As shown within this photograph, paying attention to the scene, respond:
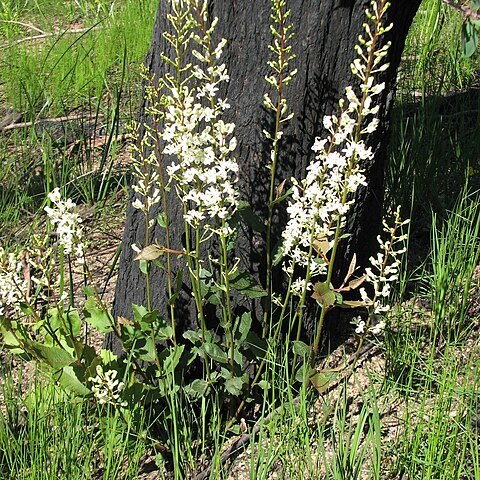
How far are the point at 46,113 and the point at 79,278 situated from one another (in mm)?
1312

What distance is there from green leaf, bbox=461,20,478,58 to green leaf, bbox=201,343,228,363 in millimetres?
976

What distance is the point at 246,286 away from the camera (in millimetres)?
1961

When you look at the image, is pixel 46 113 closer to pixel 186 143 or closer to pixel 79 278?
pixel 79 278

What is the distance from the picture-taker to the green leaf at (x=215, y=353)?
198 centimetres

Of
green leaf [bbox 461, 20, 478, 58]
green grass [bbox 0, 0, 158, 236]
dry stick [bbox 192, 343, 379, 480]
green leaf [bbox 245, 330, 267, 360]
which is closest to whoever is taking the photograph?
green leaf [bbox 461, 20, 478, 58]

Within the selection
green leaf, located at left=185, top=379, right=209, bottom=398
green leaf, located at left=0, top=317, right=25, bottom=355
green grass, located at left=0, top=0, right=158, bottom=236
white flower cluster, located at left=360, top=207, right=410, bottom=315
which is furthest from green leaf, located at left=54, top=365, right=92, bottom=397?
green grass, located at left=0, top=0, right=158, bottom=236

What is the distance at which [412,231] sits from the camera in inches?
111

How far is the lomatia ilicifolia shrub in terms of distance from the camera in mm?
1677

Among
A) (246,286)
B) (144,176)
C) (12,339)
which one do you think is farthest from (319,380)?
(12,339)

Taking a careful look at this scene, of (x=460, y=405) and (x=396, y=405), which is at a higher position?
(x=460, y=405)

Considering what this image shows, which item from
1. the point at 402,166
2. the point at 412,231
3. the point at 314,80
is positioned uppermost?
the point at 314,80

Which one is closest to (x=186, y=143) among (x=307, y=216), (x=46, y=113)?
(x=307, y=216)

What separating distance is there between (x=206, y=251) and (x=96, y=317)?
0.37 m

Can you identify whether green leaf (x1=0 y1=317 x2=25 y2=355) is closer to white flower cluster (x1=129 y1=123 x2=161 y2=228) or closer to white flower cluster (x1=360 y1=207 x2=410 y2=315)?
white flower cluster (x1=129 y1=123 x2=161 y2=228)
